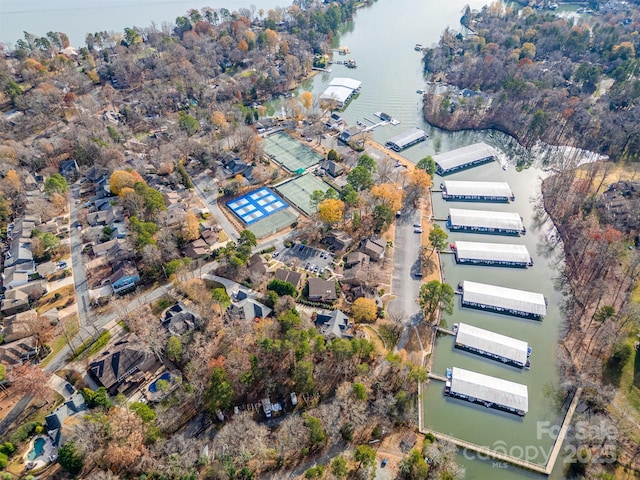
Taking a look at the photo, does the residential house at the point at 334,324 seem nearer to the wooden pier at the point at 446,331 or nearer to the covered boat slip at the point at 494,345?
the wooden pier at the point at 446,331

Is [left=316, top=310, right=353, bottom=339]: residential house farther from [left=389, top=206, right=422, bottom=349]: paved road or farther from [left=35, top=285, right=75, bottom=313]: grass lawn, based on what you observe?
[left=35, top=285, right=75, bottom=313]: grass lawn


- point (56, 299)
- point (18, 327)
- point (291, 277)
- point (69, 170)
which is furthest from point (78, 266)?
point (291, 277)

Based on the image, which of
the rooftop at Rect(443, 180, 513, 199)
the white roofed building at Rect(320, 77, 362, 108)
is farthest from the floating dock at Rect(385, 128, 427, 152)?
the white roofed building at Rect(320, 77, 362, 108)

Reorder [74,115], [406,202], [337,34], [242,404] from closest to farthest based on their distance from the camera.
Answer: [242,404]
[406,202]
[74,115]
[337,34]

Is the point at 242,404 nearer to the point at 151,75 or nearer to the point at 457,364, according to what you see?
the point at 457,364

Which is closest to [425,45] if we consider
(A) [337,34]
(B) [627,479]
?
(A) [337,34]

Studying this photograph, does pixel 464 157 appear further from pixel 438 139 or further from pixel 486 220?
pixel 486 220
